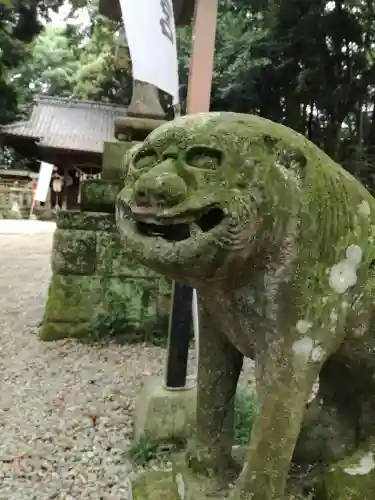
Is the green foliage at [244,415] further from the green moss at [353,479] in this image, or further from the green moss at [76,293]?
the green moss at [76,293]

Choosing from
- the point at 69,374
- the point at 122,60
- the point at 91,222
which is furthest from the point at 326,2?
the point at 69,374

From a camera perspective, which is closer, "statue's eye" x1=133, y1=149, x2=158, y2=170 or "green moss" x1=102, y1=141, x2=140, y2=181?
"statue's eye" x1=133, y1=149, x2=158, y2=170

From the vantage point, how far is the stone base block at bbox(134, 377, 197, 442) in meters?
2.40

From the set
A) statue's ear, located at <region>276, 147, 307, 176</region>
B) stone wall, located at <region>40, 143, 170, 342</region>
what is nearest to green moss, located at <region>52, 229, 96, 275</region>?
stone wall, located at <region>40, 143, 170, 342</region>

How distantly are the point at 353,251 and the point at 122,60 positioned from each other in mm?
4779

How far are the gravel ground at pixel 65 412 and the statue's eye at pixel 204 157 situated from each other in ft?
4.99

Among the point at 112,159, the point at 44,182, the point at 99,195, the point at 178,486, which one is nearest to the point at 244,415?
the point at 178,486

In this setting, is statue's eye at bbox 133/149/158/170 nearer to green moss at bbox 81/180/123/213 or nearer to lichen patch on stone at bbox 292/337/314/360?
lichen patch on stone at bbox 292/337/314/360

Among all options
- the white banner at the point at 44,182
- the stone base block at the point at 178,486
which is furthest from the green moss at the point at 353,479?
the white banner at the point at 44,182

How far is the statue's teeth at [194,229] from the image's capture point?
1014 mm

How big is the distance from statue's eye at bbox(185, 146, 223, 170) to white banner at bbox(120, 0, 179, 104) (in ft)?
5.21

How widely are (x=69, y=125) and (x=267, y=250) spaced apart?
52.4ft

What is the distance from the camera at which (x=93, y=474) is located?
226 cm

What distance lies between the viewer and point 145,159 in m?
1.10
